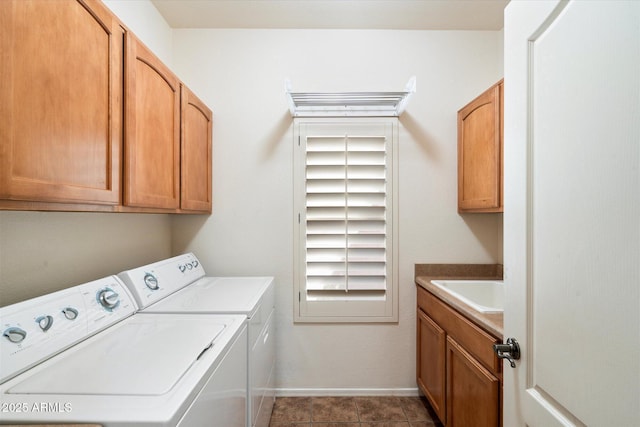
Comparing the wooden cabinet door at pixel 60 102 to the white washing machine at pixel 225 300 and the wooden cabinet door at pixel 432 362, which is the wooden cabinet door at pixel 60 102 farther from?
the wooden cabinet door at pixel 432 362

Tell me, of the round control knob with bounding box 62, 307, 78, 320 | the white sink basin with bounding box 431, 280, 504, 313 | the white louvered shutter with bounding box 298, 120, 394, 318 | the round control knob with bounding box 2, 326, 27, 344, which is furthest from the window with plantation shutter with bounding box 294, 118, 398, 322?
the round control knob with bounding box 2, 326, 27, 344

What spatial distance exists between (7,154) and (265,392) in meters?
1.60

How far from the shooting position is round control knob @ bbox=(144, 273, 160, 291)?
1487 mm

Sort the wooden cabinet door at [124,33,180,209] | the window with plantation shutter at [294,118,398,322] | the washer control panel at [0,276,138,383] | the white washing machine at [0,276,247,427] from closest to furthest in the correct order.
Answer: the white washing machine at [0,276,247,427] < the washer control panel at [0,276,138,383] < the wooden cabinet door at [124,33,180,209] < the window with plantation shutter at [294,118,398,322]

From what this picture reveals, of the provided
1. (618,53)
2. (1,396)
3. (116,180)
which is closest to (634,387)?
(618,53)

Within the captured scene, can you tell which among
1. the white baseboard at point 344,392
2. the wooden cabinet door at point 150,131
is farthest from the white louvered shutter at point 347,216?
the wooden cabinet door at point 150,131

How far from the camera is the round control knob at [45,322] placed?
3.06ft

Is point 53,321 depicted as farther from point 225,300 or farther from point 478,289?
point 478,289

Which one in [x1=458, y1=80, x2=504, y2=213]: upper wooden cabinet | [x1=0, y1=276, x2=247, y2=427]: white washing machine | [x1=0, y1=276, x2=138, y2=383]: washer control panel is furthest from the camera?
[x1=458, y1=80, x2=504, y2=213]: upper wooden cabinet

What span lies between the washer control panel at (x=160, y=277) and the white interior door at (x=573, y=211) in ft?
5.07

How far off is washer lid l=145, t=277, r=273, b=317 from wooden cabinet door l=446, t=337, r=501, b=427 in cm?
107

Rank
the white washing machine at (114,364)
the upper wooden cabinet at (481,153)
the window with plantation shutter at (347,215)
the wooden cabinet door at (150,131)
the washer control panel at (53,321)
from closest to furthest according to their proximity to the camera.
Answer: the white washing machine at (114,364), the washer control panel at (53,321), the wooden cabinet door at (150,131), the upper wooden cabinet at (481,153), the window with plantation shutter at (347,215)

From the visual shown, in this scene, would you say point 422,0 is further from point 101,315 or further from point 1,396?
point 1,396

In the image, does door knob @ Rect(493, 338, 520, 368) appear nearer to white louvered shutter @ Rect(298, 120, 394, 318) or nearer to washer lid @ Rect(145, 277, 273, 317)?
washer lid @ Rect(145, 277, 273, 317)
